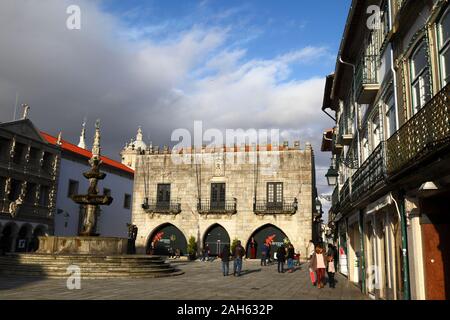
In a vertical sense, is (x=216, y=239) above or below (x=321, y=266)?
above

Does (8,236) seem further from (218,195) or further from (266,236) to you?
(266,236)

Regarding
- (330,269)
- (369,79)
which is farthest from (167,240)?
(369,79)

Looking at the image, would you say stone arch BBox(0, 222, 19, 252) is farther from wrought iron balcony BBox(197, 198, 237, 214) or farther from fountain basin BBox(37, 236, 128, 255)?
fountain basin BBox(37, 236, 128, 255)

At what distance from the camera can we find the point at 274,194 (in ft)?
115

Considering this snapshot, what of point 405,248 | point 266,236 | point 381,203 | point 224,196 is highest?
point 224,196

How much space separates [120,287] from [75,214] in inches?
1079

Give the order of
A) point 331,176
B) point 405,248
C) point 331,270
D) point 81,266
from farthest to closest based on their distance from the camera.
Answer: point 331,176 → point 81,266 → point 331,270 → point 405,248

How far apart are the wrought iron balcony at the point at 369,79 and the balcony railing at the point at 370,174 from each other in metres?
1.83

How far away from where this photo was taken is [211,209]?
3559 cm

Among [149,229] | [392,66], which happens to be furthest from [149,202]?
[392,66]

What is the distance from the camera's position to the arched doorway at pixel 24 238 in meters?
31.9

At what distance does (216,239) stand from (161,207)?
17.4 ft

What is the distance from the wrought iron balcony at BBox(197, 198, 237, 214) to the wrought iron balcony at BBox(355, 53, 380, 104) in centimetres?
2347

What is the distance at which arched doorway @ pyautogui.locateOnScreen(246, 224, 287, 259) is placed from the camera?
3453cm
